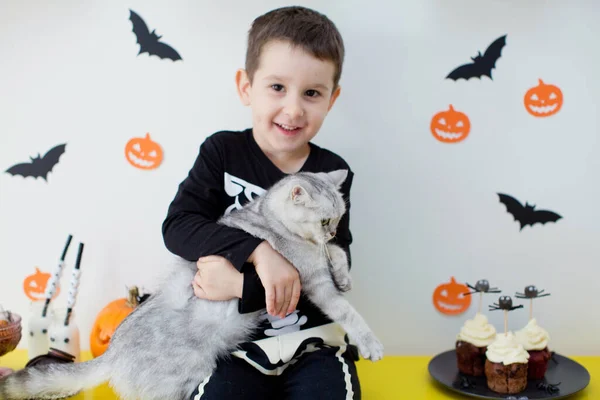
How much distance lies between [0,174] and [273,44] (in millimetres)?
997

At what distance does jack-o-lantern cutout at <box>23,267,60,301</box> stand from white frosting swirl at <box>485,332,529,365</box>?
4.49 ft

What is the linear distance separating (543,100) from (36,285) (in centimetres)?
172

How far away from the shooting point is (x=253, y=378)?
1.33 m

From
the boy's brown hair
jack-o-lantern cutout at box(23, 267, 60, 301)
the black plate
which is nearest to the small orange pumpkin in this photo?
jack-o-lantern cutout at box(23, 267, 60, 301)

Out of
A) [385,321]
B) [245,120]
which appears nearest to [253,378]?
[385,321]

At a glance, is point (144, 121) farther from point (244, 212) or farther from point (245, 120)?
point (244, 212)

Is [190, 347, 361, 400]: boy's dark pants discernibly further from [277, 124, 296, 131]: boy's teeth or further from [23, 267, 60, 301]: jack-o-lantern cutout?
[23, 267, 60, 301]: jack-o-lantern cutout

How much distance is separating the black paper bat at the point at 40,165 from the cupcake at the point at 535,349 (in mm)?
1490

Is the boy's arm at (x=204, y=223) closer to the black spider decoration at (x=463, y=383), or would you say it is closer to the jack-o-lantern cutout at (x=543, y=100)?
the black spider decoration at (x=463, y=383)

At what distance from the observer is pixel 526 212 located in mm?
1807

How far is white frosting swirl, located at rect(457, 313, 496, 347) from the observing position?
1578mm

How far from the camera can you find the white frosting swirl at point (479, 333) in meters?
1.58

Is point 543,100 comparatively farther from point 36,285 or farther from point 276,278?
point 36,285

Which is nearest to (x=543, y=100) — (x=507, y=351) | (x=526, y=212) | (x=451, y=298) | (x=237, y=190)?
(x=526, y=212)
